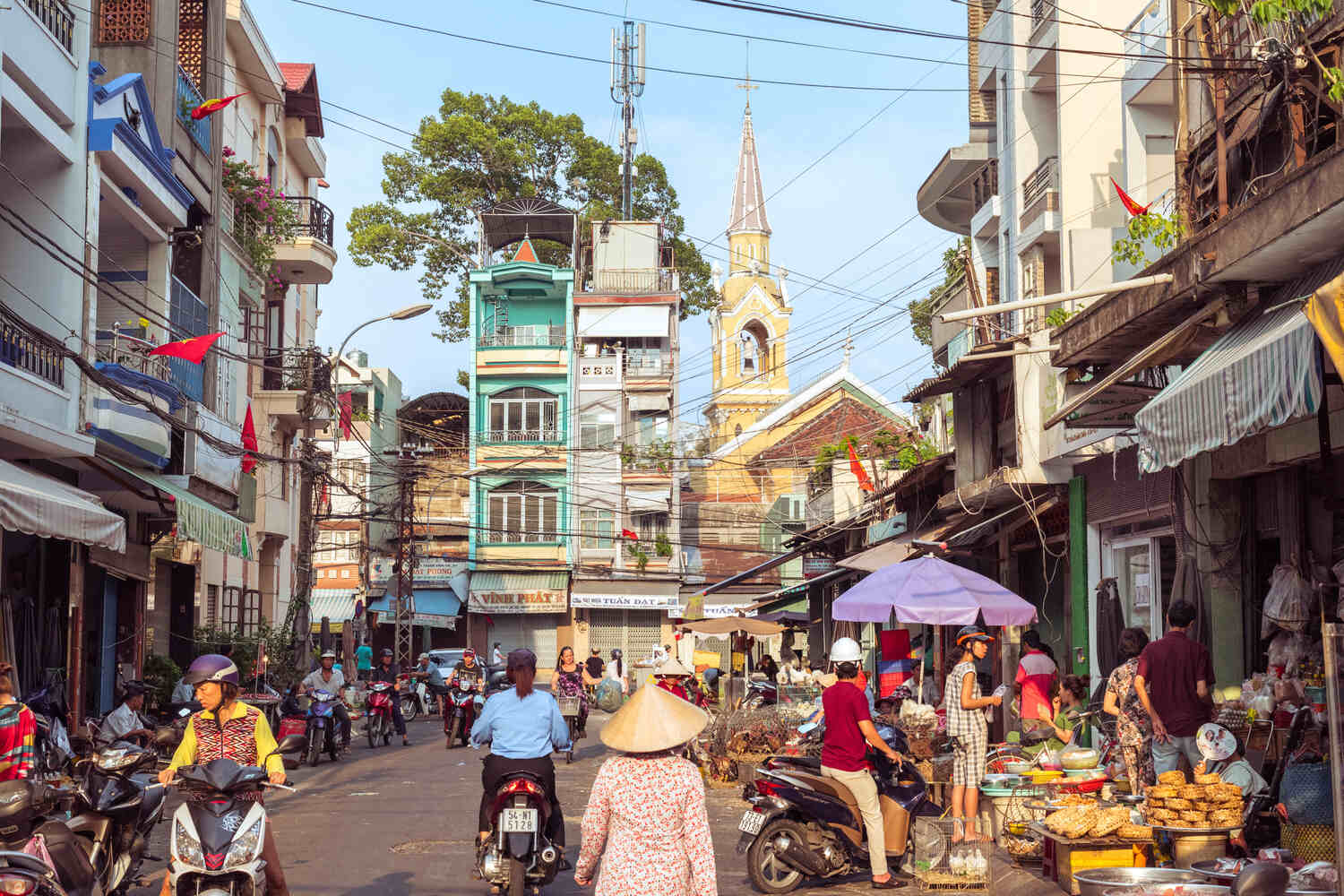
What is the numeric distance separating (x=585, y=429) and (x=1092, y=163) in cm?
3472

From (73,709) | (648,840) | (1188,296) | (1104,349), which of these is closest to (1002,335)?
(1104,349)

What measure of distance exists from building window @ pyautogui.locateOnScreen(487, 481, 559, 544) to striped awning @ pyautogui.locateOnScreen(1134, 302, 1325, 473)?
139 feet

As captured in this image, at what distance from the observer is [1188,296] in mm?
11070

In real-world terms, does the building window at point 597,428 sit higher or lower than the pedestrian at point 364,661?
higher

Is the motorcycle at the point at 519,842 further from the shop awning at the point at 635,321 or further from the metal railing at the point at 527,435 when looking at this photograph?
the shop awning at the point at 635,321

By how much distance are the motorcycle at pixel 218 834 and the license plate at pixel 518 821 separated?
7.14 feet

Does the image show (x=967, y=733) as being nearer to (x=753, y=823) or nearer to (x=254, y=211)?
(x=753, y=823)

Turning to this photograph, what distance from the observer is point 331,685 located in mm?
22188

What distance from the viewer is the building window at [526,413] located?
173ft

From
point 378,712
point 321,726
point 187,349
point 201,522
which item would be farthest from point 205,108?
point 378,712

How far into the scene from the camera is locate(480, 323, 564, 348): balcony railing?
53.3 meters

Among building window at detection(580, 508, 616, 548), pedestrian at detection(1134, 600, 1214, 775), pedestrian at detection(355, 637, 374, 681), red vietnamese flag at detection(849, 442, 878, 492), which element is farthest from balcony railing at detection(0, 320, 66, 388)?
building window at detection(580, 508, 616, 548)

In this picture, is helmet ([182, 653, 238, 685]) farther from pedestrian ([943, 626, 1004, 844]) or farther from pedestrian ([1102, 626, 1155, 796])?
pedestrian ([1102, 626, 1155, 796])

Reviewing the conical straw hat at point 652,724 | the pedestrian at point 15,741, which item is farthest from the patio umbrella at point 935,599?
the conical straw hat at point 652,724
